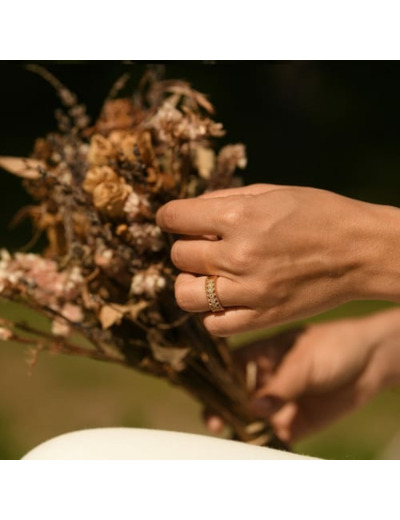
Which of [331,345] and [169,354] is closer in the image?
[169,354]

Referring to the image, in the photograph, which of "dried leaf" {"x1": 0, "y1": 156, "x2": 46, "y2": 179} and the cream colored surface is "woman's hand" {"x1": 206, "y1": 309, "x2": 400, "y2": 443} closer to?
the cream colored surface

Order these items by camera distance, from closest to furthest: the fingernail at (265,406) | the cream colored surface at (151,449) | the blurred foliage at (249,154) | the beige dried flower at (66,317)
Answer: the cream colored surface at (151,449) < the beige dried flower at (66,317) < the fingernail at (265,406) < the blurred foliage at (249,154)

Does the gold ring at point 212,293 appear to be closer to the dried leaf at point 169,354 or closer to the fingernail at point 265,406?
the dried leaf at point 169,354

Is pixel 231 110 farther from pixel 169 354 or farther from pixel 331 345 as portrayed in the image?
pixel 169 354

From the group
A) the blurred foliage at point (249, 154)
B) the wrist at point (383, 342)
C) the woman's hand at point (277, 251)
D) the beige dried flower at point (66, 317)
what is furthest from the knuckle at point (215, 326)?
the wrist at point (383, 342)
